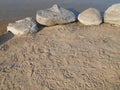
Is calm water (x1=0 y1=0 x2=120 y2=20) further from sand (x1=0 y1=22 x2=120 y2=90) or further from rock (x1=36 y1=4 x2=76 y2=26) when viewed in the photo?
sand (x1=0 y1=22 x2=120 y2=90)

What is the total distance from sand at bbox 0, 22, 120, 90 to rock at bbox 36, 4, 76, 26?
16 centimetres

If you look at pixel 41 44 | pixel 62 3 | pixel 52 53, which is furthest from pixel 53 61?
pixel 62 3

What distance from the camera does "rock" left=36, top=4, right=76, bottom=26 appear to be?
6141mm

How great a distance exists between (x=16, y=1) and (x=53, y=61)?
13.0 ft

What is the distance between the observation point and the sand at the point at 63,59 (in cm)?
416

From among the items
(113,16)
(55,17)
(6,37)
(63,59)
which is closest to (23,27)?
(6,37)

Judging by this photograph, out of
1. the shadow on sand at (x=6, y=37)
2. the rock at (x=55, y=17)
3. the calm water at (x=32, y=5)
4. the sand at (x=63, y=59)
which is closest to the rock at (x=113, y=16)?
the sand at (x=63, y=59)

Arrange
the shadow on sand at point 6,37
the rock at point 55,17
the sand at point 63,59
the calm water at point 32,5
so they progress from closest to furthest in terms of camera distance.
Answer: the sand at point 63,59
the shadow on sand at point 6,37
the rock at point 55,17
the calm water at point 32,5

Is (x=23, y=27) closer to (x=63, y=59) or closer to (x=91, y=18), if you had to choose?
(x=63, y=59)

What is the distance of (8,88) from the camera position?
408 centimetres

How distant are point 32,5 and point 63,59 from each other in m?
3.62

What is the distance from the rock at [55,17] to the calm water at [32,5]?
4.14ft

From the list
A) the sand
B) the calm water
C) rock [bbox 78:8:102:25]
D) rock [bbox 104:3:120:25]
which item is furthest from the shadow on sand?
rock [bbox 104:3:120:25]

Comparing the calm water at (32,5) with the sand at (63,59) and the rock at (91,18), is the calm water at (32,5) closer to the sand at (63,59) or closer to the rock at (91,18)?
the rock at (91,18)
